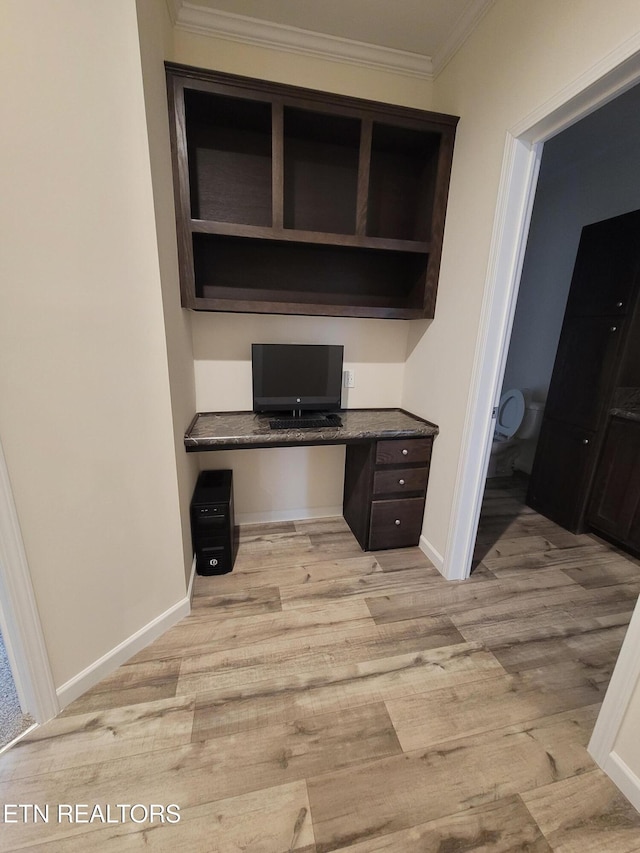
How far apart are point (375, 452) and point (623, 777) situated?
148 centimetres

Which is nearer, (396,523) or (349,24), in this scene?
(349,24)

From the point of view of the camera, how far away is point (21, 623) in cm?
111

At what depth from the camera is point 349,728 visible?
3.98 feet

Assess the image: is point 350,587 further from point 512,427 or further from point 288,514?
point 512,427

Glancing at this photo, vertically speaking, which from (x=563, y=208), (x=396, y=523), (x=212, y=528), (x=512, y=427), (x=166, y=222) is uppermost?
(x=563, y=208)

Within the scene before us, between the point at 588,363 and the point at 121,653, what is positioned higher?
the point at 588,363

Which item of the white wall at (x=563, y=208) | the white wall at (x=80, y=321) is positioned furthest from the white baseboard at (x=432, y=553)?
the white wall at (x=563, y=208)

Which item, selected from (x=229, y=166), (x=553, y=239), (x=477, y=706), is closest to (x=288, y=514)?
(x=477, y=706)

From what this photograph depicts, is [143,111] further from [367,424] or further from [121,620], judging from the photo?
[121,620]

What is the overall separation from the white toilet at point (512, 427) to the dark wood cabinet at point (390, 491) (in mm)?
1326

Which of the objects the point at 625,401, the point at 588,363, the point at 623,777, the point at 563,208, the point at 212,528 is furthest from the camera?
the point at 563,208

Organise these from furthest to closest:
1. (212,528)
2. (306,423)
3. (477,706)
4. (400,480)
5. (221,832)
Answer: (400,480)
(306,423)
(212,528)
(477,706)
(221,832)

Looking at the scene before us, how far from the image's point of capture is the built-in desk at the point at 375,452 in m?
1.81

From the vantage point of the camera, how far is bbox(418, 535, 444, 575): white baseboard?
2.02 m
